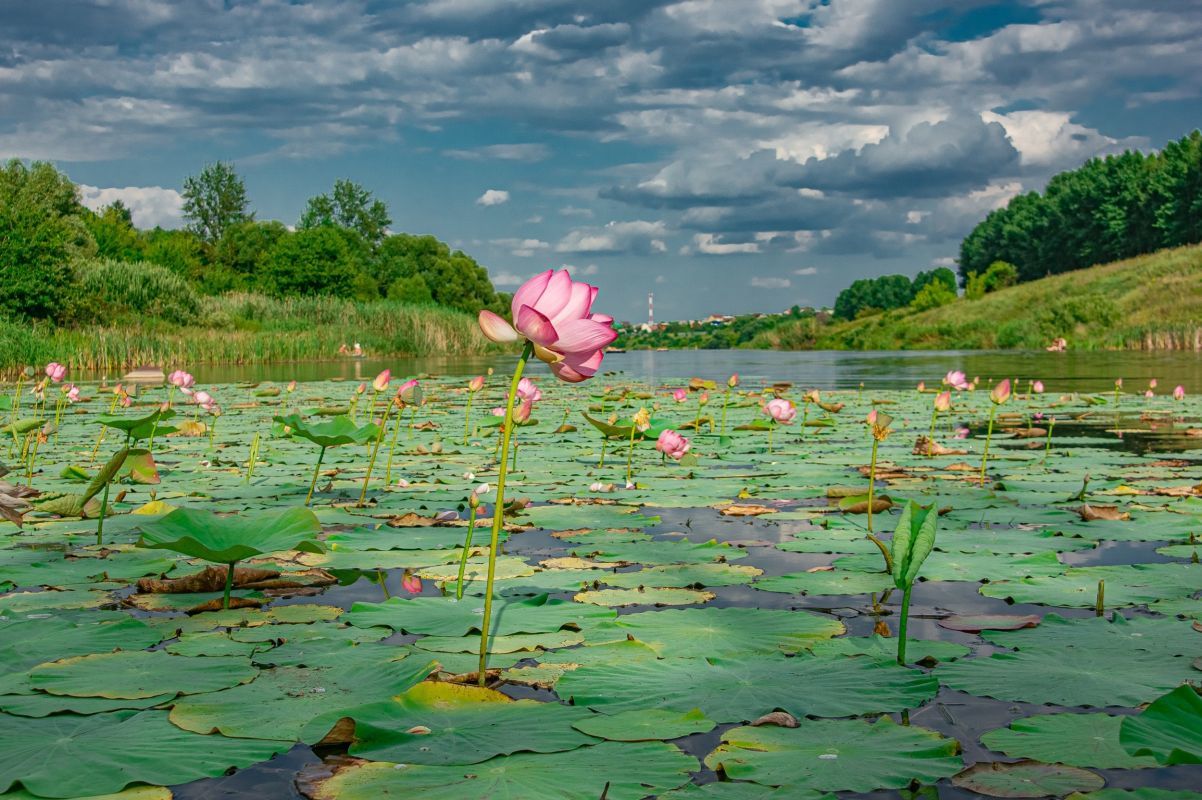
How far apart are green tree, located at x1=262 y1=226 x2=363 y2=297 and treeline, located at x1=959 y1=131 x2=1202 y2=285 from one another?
131 ft

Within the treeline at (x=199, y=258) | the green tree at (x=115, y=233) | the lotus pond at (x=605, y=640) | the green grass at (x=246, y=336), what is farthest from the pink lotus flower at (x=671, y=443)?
the green tree at (x=115, y=233)

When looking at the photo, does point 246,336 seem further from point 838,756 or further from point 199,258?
point 199,258

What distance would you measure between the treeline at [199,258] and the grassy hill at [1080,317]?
21377 millimetres

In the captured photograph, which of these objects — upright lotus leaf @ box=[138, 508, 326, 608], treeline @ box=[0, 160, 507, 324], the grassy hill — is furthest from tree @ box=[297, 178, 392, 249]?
upright lotus leaf @ box=[138, 508, 326, 608]

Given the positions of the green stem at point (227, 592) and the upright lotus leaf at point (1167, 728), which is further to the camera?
the green stem at point (227, 592)

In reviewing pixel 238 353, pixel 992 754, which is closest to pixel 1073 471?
pixel 992 754

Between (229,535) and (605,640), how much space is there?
34.2 inches

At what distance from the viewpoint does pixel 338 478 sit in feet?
12.9

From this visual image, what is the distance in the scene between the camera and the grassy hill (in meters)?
23.6

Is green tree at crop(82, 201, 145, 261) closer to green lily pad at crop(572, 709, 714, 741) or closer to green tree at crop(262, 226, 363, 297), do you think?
green tree at crop(262, 226, 363, 297)

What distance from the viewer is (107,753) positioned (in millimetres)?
1156

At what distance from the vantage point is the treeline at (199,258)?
18.0 m

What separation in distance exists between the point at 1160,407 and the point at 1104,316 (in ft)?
73.0

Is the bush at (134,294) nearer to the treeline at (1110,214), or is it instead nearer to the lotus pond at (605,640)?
the lotus pond at (605,640)
